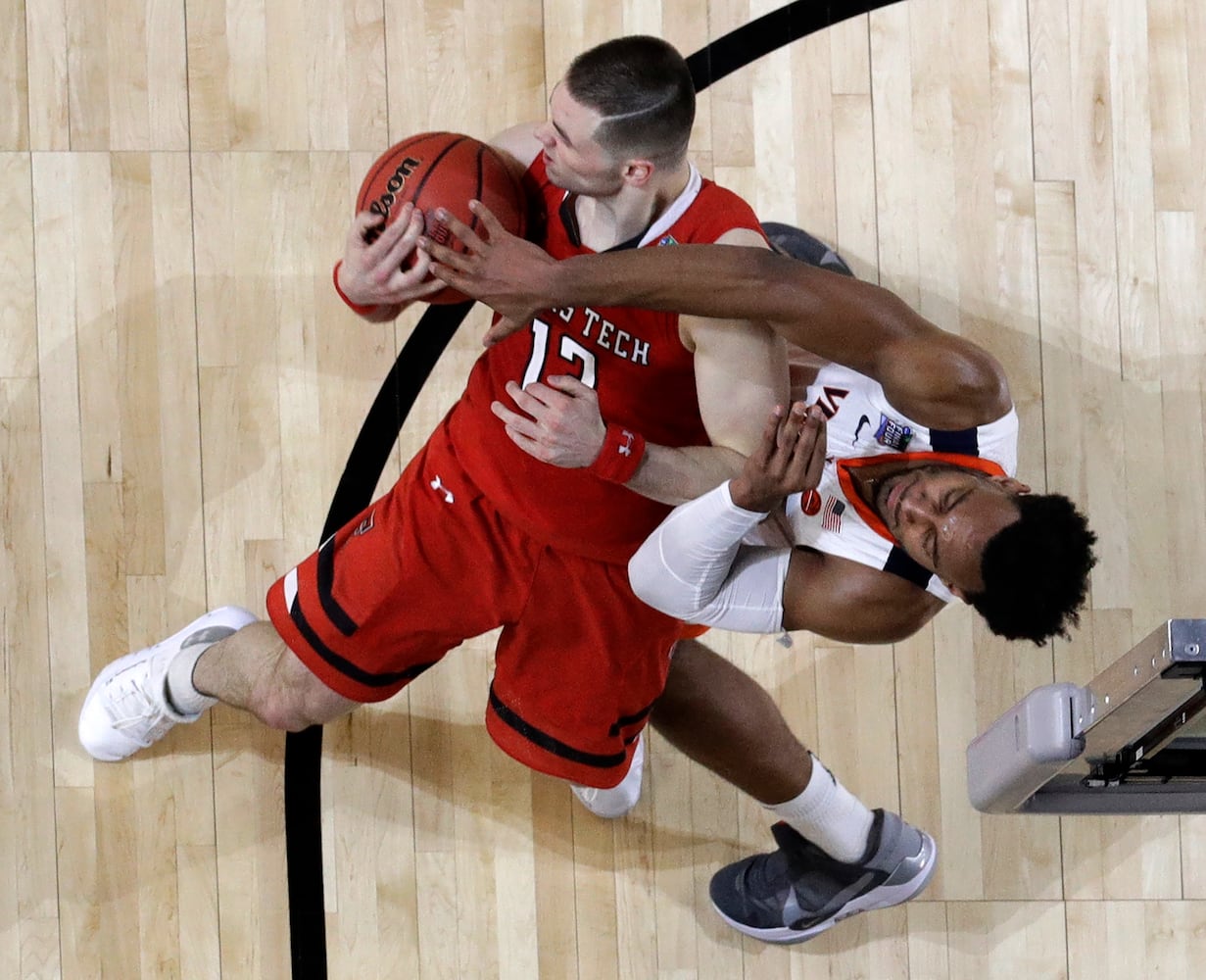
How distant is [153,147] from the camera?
292 centimetres

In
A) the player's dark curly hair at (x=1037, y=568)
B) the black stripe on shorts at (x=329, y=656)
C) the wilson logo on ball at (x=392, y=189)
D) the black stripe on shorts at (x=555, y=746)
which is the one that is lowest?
the black stripe on shorts at (x=555, y=746)

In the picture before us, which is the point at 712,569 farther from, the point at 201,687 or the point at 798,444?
the point at 201,687

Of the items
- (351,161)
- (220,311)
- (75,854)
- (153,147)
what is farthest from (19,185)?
(75,854)

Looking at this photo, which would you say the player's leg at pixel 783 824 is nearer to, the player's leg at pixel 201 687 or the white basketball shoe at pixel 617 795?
the white basketball shoe at pixel 617 795

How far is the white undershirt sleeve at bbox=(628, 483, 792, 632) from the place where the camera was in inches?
79.7

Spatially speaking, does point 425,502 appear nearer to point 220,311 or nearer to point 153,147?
point 220,311

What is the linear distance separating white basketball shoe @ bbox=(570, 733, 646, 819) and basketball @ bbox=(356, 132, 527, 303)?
1148mm

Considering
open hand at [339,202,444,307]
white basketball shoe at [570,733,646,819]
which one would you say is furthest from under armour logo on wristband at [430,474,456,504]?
white basketball shoe at [570,733,646,819]

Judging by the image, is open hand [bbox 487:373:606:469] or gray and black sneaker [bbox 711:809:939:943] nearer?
open hand [bbox 487:373:606:469]

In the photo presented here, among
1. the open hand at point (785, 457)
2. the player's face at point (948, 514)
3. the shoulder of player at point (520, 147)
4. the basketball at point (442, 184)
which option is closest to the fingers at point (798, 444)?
the open hand at point (785, 457)

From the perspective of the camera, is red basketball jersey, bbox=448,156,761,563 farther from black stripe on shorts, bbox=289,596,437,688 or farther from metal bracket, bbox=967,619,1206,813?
metal bracket, bbox=967,619,1206,813

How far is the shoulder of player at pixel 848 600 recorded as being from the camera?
2.20 metres

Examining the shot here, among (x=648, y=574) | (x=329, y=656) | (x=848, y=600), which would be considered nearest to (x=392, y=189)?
(x=648, y=574)

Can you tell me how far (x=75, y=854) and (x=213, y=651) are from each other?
60 centimetres
